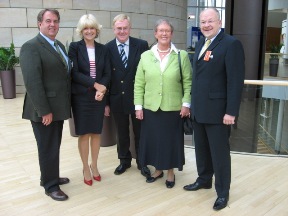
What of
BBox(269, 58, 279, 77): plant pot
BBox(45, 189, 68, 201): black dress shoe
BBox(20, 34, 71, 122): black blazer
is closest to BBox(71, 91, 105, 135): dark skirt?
BBox(20, 34, 71, 122): black blazer

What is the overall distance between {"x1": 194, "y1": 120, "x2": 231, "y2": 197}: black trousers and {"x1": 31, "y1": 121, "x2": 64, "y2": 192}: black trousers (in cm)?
139

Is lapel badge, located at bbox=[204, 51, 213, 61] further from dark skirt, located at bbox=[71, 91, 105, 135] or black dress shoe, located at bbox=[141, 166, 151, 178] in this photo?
black dress shoe, located at bbox=[141, 166, 151, 178]

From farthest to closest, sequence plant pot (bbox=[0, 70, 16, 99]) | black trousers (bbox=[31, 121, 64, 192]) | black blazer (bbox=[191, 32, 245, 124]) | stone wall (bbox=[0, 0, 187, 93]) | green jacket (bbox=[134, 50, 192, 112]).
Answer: stone wall (bbox=[0, 0, 187, 93]), plant pot (bbox=[0, 70, 16, 99]), green jacket (bbox=[134, 50, 192, 112]), black trousers (bbox=[31, 121, 64, 192]), black blazer (bbox=[191, 32, 245, 124])

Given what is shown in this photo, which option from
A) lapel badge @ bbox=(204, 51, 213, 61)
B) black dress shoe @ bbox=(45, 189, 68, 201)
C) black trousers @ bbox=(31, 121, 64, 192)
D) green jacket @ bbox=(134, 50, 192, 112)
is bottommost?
black dress shoe @ bbox=(45, 189, 68, 201)

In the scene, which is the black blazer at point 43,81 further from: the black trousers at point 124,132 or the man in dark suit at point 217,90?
the man in dark suit at point 217,90

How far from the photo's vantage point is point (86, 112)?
329 cm

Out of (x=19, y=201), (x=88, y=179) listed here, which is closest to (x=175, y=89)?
(x=88, y=179)

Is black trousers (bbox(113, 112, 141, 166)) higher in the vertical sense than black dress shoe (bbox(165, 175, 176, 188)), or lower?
higher

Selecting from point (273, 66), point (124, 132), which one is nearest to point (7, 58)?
point (124, 132)

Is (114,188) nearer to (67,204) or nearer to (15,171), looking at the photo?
(67,204)

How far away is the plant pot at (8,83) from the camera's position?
27.9 ft

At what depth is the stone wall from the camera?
878 cm

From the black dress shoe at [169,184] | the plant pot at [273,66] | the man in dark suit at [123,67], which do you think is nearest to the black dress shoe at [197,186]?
the black dress shoe at [169,184]

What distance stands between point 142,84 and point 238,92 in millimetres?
1025
